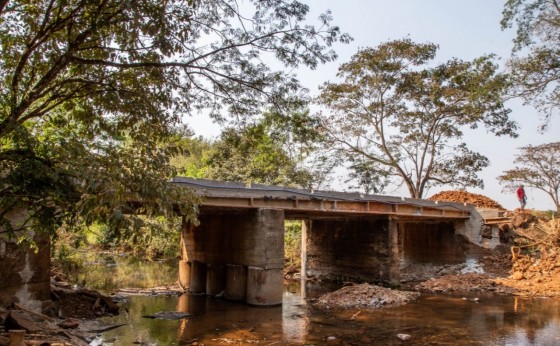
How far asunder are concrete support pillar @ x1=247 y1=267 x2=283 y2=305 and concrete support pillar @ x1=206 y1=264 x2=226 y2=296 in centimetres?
242

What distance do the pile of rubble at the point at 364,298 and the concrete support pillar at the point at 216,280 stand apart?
3692 millimetres

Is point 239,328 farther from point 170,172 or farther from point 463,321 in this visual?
point 170,172

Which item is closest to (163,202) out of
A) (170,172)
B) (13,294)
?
(170,172)

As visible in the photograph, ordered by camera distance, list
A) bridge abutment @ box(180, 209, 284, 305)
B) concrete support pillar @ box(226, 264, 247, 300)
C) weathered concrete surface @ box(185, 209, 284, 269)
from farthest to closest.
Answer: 1. concrete support pillar @ box(226, 264, 247, 300)
2. weathered concrete surface @ box(185, 209, 284, 269)
3. bridge abutment @ box(180, 209, 284, 305)

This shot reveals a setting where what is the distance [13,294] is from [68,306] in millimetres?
2025

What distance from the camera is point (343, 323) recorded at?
507 inches

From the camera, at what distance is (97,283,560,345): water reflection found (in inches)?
426

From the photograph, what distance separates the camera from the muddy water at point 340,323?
10812mm

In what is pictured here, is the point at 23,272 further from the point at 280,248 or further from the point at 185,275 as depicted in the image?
the point at 185,275

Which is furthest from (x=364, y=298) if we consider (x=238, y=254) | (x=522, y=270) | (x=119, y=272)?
(x=119, y=272)

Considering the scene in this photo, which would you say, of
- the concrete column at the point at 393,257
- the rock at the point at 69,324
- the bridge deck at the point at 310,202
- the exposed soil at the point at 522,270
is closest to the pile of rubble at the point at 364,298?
the concrete column at the point at 393,257

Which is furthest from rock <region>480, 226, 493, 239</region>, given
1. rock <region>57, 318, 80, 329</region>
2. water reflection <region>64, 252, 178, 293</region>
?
rock <region>57, 318, 80, 329</region>

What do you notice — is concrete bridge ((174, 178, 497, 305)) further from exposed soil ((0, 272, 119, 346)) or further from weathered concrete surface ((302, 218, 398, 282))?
exposed soil ((0, 272, 119, 346))

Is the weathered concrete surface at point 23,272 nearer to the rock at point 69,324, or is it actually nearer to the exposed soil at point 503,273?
the rock at point 69,324
